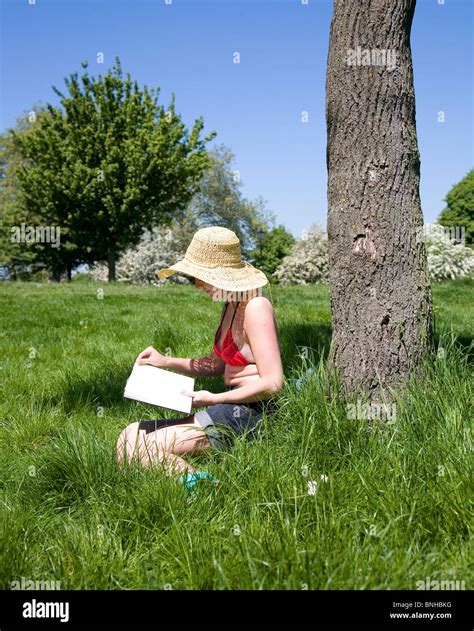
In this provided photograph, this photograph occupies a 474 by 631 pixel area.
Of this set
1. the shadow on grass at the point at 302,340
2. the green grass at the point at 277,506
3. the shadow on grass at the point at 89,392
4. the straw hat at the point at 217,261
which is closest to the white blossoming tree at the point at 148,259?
the shadow on grass at the point at 302,340

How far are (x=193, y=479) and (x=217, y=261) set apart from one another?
4.14ft

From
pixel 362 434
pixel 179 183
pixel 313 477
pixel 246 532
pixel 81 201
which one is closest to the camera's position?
pixel 246 532

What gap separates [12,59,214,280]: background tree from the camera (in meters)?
29.5

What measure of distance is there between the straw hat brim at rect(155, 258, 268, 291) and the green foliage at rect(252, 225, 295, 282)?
145 ft

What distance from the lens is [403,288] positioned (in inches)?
133

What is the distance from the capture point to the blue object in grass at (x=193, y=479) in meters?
2.75

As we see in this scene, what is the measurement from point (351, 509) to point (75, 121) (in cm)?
3115

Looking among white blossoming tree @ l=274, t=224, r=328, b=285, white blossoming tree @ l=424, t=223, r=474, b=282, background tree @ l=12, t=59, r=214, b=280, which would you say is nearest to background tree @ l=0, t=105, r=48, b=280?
background tree @ l=12, t=59, r=214, b=280

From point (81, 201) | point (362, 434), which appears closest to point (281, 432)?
point (362, 434)

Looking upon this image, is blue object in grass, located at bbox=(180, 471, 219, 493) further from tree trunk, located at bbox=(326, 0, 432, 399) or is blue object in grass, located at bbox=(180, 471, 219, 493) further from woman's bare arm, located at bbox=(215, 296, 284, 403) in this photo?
tree trunk, located at bbox=(326, 0, 432, 399)

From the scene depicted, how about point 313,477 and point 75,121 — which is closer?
point 313,477

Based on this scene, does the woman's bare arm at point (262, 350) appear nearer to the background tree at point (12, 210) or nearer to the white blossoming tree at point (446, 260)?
the white blossoming tree at point (446, 260)

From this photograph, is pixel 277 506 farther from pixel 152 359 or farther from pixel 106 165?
pixel 106 165
